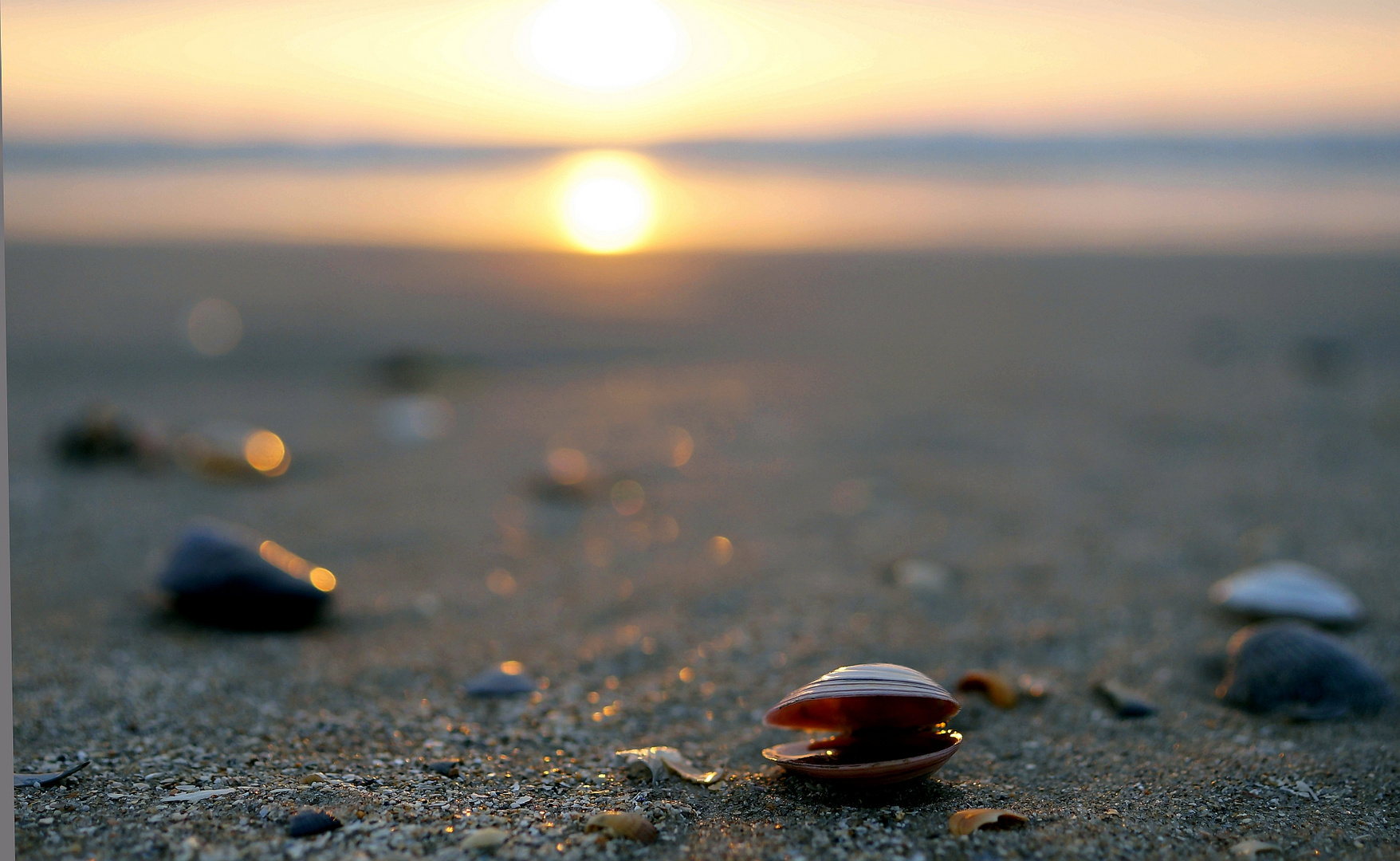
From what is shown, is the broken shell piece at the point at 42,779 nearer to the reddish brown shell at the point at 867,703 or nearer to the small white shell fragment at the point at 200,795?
the small white shell fragment at the point at 200,795

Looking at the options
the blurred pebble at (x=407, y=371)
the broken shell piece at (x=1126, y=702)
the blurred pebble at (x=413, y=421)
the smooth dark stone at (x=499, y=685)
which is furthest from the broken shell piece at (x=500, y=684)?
the blurred pebble at (x=407, y=371)

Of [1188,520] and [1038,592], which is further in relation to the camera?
[1188,520]

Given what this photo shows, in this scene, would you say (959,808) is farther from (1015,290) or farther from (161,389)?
(1015,290)

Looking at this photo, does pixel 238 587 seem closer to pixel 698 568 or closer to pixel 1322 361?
pixel 698 568

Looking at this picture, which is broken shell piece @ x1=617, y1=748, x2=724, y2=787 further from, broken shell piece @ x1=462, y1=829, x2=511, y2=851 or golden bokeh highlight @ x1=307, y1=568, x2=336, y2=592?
golden bokeh highlight @ x1=307, y1=568, x2=336, y2=592

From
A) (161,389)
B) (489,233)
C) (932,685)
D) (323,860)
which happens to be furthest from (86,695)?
(489,233)

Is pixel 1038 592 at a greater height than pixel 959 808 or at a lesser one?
greater
